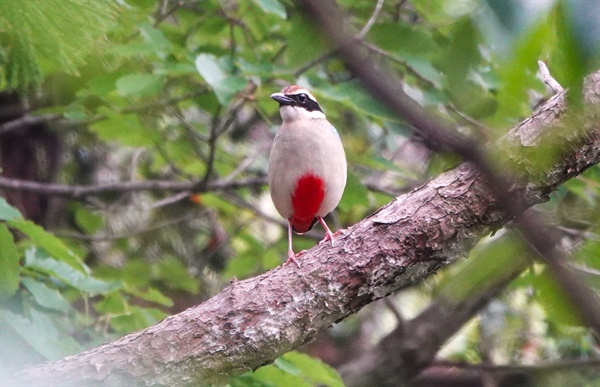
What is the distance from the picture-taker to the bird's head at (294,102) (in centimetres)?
435

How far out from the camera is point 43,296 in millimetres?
3389

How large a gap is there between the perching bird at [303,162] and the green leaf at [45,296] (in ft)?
4.53

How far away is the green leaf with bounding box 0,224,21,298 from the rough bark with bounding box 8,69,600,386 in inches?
14.6

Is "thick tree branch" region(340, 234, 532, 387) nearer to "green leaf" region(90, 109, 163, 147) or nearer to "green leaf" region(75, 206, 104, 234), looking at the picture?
"green leaf" region(75, 206, 104, 234)

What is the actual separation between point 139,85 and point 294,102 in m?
0.90

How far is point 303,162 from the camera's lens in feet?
13.9

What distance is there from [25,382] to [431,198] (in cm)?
161

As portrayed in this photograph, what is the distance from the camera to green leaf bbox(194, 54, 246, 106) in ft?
11.7

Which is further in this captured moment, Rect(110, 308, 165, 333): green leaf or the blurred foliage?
Rect(110, 308, 165, 333): green leaf

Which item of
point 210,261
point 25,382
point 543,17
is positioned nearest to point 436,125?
point 543,17

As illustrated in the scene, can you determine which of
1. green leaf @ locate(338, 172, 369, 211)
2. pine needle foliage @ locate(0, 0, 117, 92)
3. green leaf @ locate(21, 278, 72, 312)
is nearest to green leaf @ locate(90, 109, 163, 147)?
green leaf @ locate(338, 172, 369, 211)

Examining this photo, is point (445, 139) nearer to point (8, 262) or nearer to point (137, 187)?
point (8, 262)

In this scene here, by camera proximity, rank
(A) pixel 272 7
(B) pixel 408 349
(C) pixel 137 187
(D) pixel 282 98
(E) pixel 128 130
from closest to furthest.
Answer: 1. (A) pixel 272 7
2. (D) pixel 282 98
3. (E) pixel 128 130
4. (C) pixel 137 187
5. (B) pixel 408 349

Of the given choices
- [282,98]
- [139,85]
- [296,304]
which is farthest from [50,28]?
[282,98]
